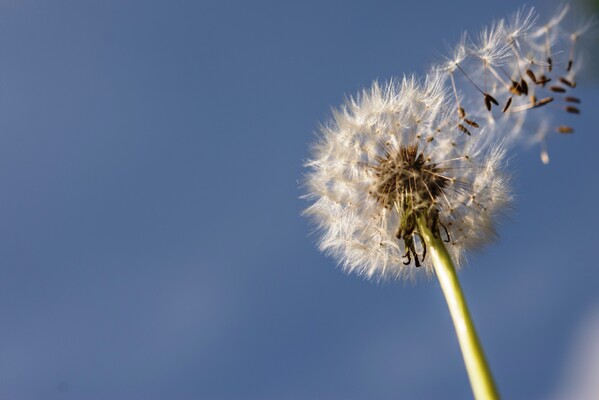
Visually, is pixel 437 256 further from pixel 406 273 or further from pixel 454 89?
pixel 454 89

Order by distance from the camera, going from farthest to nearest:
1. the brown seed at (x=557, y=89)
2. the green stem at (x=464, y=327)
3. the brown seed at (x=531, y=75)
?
the brown seed at (x=531, y=75)
the brown seed at (x=557, y=89)
the green stem at (x=464, y=327)

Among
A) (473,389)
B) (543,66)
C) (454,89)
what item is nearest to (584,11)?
(473,389)

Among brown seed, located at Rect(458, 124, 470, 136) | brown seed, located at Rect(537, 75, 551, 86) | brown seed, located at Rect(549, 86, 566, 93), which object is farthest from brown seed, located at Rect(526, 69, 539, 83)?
brown seed, located at Rect(458, 124, 470, 136)

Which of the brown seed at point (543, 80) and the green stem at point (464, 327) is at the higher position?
the brown seed at point (543, 80)

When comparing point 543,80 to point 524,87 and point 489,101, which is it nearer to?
point 524,87

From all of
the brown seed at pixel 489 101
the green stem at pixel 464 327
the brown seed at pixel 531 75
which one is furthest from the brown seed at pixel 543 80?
the green stem at pixel 464 327

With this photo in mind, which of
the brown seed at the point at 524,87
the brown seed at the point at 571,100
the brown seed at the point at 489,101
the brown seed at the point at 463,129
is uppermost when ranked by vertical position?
the brown seed at the point at 463,129

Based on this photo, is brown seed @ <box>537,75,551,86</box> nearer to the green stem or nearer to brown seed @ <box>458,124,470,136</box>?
brown seed @ <box>458,124,470,136</box>

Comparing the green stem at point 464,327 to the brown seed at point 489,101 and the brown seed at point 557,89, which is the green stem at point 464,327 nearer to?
the brown seed at point 489,101
